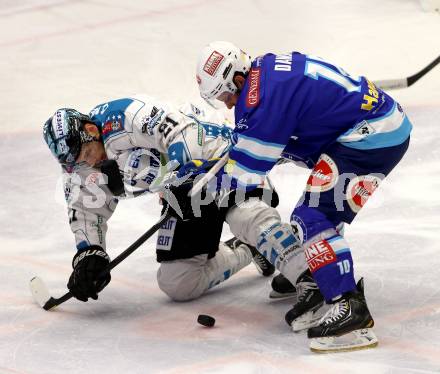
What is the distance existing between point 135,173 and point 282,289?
29.7 inches

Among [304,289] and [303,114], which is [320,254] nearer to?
[304,289]

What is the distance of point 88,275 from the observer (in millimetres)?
4062

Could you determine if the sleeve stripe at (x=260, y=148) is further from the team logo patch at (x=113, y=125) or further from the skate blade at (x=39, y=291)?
the skate blade at (x=39, y=291)

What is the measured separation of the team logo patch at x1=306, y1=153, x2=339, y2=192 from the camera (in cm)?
365

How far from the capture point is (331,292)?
3.60 metres

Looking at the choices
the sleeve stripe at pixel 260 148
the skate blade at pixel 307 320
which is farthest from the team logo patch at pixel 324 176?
the skate blade at pixel 307 320

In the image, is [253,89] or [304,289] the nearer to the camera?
[253,89]

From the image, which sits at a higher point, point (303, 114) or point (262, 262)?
point (303, 114)

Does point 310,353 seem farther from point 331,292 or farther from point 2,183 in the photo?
point 2,183

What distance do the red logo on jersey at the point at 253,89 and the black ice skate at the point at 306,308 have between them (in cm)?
73

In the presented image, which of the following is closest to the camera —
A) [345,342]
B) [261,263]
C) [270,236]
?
[345,342]

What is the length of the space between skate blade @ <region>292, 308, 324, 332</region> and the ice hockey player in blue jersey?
0.02m

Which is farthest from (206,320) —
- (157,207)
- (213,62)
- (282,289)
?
(157,207)

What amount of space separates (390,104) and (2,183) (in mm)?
2640
